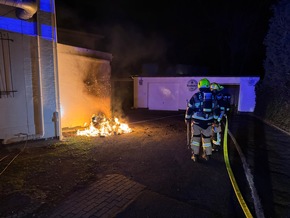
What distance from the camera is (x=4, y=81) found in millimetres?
6184

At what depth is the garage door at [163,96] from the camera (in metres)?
17.2

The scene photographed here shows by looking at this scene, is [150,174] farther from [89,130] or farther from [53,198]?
[89,130]

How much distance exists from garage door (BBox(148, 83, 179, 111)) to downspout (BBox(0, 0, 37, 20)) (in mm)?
12273

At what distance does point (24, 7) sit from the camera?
5707 mm

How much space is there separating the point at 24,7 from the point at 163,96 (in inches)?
509

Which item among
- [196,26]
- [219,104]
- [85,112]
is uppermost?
[196,26]

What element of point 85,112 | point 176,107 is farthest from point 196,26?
point 85,112

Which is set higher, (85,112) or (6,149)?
(85,112)

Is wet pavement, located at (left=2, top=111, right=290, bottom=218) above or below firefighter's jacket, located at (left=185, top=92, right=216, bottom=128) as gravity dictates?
below

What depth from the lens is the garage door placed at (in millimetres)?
17250

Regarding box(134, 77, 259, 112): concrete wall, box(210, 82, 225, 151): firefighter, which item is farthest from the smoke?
box(210, 82, 225, 151): firefighter

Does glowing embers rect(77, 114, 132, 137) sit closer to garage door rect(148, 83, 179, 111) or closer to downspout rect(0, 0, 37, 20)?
downspout rect(0, 0, 37, 20)

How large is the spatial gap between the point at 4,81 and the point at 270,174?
767 cm

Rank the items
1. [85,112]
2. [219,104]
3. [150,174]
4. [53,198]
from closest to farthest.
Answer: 1. [53,198]
2. [150,174]
3. [219,104]
4. [85,112]
